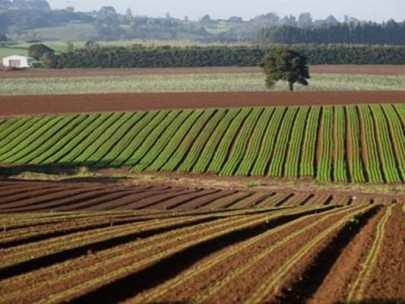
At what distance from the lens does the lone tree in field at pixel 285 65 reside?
8581 cm

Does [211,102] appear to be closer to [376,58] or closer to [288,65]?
[288,65]

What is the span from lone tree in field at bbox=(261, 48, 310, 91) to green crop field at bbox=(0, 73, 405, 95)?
1113 centimetres

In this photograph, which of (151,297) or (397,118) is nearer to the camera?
(151,297)

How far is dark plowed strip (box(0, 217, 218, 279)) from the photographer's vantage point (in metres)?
18.9

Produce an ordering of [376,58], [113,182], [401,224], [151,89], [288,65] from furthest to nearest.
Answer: [376,58] → [151,89] → [288,65] → [113,182] → [401,224]

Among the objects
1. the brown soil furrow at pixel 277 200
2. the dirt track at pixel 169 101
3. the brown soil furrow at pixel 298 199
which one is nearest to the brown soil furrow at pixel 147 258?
the brown soil furrow at pixel 277 200

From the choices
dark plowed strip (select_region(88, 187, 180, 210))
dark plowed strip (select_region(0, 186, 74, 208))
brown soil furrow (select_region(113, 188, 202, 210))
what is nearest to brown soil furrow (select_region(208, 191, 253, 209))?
brown soil furrow (select_region(113, 188, 202, 210))

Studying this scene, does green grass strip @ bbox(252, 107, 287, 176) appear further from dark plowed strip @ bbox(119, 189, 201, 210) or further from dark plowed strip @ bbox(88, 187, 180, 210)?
dark plowed strip @ bbox(119, 189, 201, 210)

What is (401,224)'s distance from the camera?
25453 mm

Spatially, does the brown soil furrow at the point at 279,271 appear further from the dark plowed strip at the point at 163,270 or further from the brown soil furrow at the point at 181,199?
the brown soil furrow at the point at 181,199

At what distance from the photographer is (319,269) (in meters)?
18.6

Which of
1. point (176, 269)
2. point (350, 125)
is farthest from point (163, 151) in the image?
point (176, 269)

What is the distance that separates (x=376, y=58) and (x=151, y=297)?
120337mm

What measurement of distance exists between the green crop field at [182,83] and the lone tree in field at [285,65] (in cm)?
1113
